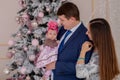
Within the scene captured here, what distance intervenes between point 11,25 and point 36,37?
1296mm

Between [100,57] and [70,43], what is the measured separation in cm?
36

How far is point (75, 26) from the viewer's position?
2740 mm

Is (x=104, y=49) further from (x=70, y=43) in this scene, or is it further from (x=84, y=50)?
(x=70, y=43)

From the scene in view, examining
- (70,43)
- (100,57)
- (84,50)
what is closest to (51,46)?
(70,43)

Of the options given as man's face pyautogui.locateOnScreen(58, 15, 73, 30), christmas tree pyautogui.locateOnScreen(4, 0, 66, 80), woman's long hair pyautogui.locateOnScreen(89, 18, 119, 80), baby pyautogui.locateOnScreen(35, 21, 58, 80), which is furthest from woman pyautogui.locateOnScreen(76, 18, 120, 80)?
christmas tree pyautogui.locateOnScreen(4, 0, 66, 80)

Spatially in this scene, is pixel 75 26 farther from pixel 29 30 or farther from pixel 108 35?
pixel 29 30

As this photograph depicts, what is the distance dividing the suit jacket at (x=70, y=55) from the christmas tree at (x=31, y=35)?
5.03 ft

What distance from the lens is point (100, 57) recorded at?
2432 millimetres

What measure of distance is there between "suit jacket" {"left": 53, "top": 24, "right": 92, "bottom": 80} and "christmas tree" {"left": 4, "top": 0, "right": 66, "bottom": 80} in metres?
1.53

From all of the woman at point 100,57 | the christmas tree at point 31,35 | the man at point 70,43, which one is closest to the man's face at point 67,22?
the man at point 70,43

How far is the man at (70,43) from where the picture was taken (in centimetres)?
265

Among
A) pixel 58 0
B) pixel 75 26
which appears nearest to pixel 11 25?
pixel 58 0

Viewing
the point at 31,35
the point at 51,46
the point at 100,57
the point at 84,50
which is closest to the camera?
the point at 100,57

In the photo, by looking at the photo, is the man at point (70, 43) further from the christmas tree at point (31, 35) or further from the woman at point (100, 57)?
the christmas tree at point (31, 35)
